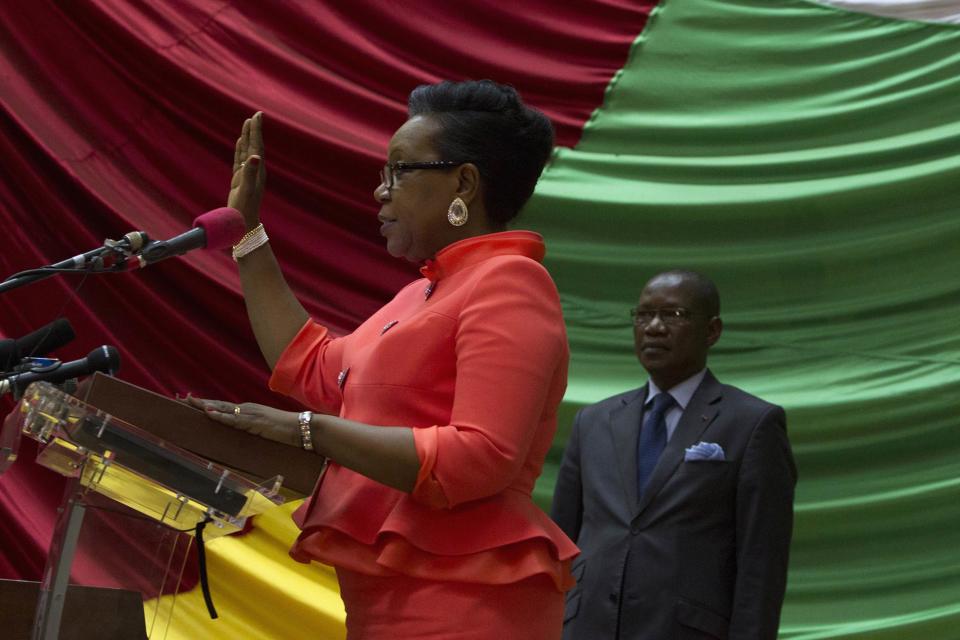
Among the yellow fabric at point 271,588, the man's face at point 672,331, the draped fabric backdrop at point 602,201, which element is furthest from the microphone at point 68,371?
the draped fabric backdrop at point 602,201

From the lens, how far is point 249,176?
1.91 m

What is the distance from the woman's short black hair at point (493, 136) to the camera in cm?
169

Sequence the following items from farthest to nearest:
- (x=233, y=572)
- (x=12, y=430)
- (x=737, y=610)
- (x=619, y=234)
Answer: (x=619, y=234) → (x=233, y=572) → (x=737, y=610) → (x=12, y=430)

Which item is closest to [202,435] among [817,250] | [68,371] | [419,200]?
[68,371]

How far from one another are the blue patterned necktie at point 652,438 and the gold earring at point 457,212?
4.54ft

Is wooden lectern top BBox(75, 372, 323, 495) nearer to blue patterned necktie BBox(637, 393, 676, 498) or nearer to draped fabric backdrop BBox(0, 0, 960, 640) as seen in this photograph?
blue patterned necktie BBox(637, 393, 676, 498)

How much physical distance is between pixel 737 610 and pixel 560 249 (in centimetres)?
130

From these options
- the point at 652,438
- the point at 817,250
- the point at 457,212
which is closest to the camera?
the point at 457,212

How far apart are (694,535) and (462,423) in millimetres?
1466

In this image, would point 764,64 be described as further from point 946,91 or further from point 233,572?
point 233,572

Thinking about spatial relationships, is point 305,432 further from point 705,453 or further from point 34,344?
point 705,453

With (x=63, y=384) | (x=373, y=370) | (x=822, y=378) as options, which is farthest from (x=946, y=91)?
(x=63, y=384)

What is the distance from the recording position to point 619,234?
3.74 metres

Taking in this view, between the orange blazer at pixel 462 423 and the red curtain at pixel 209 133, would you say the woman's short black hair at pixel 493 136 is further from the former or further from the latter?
the red curtain at pixel 209 133
